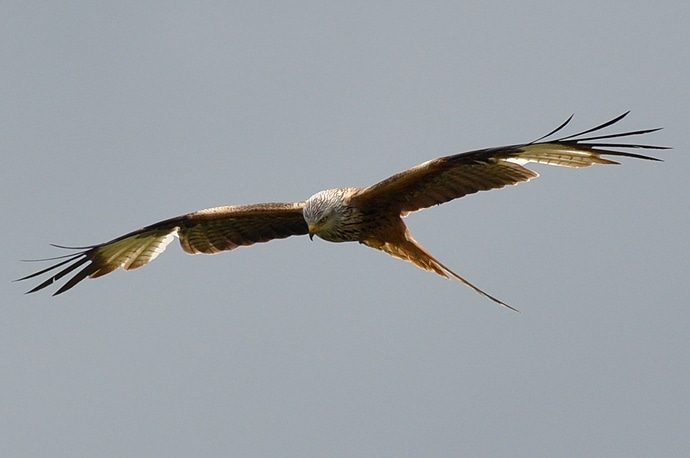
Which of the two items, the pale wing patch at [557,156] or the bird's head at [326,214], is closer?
the pale wing patch at [557,156]

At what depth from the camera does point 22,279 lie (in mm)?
12945

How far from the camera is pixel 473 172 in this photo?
39.3 feet

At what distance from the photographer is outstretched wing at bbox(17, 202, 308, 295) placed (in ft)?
44.7

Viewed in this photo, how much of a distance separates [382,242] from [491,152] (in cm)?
180

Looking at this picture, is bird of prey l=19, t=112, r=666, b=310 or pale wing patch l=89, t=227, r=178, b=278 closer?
bird of prey l=19, t=112, r=666, b=310

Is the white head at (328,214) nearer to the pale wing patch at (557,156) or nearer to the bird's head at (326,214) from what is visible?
the bird's head at (326,214)

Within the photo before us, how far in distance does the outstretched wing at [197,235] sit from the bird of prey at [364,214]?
0.4 inches

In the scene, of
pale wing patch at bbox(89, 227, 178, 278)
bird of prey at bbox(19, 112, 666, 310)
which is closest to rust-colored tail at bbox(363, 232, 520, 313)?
bird of prey at bbox(19, 112, 666, 310)

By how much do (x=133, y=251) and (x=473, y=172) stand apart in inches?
173

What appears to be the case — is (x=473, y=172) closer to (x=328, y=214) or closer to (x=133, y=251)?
(x=328, y=214)

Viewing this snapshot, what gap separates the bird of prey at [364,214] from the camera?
38.2ft

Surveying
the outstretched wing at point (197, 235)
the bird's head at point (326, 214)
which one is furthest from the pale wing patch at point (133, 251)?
the bird's head at point (326, 214)

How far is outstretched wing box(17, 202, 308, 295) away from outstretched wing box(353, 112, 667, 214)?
4.87ft

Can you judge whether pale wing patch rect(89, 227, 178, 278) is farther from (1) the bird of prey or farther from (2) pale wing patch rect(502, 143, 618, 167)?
(2) pale wing patch rect(502, 143, 618, 167)
